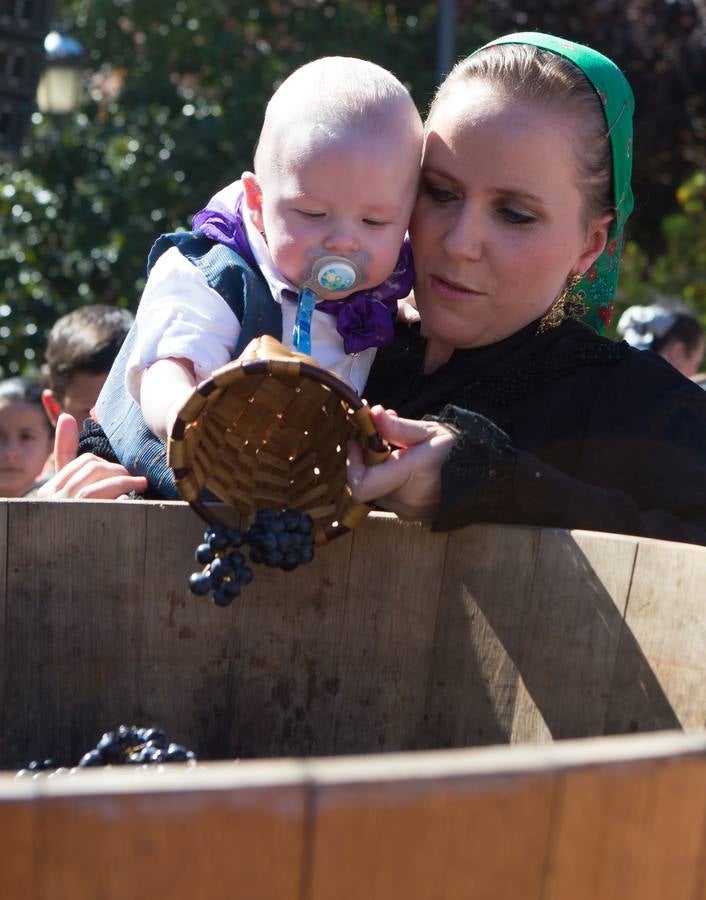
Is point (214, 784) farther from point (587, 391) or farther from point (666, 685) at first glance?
point (587, 391)

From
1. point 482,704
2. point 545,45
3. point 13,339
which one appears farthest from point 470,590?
point 13,339

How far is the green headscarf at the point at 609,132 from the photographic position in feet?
6.25

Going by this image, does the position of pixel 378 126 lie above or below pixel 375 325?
above

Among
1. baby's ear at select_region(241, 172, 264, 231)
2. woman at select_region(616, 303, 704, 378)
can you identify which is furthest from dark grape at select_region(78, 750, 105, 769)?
woman at select_region(616, 303, 704, 378)

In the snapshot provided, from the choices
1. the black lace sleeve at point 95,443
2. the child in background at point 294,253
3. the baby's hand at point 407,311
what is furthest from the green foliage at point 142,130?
the child in background at point 294,253

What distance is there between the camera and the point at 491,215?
1.83 meters

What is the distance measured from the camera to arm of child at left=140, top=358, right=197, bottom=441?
1.64 m

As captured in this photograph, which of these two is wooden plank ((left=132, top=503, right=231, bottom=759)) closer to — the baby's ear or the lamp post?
the baby's ear

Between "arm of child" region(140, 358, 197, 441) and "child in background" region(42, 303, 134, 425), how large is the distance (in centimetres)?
219

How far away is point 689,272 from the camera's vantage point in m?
9.02

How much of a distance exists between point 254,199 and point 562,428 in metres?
0.58

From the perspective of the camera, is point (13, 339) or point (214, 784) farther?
point (13, 339)

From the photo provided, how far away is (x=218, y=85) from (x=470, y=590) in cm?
785

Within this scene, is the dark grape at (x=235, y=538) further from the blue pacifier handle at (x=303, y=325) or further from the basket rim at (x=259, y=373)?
the blue pacifier handle at (x=303, y=325)
